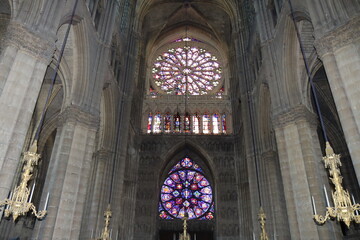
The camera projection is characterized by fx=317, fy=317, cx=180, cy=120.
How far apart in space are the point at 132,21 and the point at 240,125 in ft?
34.9

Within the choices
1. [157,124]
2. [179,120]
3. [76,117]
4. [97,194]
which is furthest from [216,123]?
[76,117]

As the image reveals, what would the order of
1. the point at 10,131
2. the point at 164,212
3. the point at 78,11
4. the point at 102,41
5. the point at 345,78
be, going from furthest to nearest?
1. the point at 164,212
2. the point at 102,41
3. the point at 78,11
4. the point at 345,78
5. the point at 10,131

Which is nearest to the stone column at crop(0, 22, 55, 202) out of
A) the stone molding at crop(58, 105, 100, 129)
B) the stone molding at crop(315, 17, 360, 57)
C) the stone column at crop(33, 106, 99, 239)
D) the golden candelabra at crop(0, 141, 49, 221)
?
the golden candelabra at crop(0, 141, 49, 221)

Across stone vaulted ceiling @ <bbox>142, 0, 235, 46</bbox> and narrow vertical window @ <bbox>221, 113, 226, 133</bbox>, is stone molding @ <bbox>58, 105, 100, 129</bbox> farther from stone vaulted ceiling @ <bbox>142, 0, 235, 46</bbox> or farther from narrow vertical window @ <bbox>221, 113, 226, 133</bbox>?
stone vaulted ceiling @ <bbox>142, 0, 235, 46</bbox>

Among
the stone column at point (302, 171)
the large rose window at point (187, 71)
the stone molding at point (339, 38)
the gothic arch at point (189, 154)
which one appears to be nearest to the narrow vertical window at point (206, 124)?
the gothic arch at point (189, 154)

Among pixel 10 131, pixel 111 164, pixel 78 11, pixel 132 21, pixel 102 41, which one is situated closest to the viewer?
pixel 10 131

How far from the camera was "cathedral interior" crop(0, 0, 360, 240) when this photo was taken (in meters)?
8.48

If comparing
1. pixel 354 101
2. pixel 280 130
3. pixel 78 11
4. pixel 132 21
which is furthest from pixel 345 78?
pixel 132 21

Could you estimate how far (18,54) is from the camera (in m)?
8.52

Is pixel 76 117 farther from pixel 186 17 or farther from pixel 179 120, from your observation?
pixel 186 17

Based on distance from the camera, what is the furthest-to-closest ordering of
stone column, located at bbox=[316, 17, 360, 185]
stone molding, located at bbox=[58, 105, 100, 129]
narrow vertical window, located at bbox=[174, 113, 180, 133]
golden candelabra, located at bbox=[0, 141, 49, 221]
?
narrow vertical window, located at bbox=[174, 113, 180, 133], stone molding, located at bbox=[58, 105, 100, 129], stone column, located at bbox=[316, 17, 360, 185], golden candelabra, located at bbox=[0, 141, 49, 221]

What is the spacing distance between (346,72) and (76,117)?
9364 millimetres

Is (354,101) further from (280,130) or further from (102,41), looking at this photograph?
(102,41)

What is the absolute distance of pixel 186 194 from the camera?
82.2 ft
